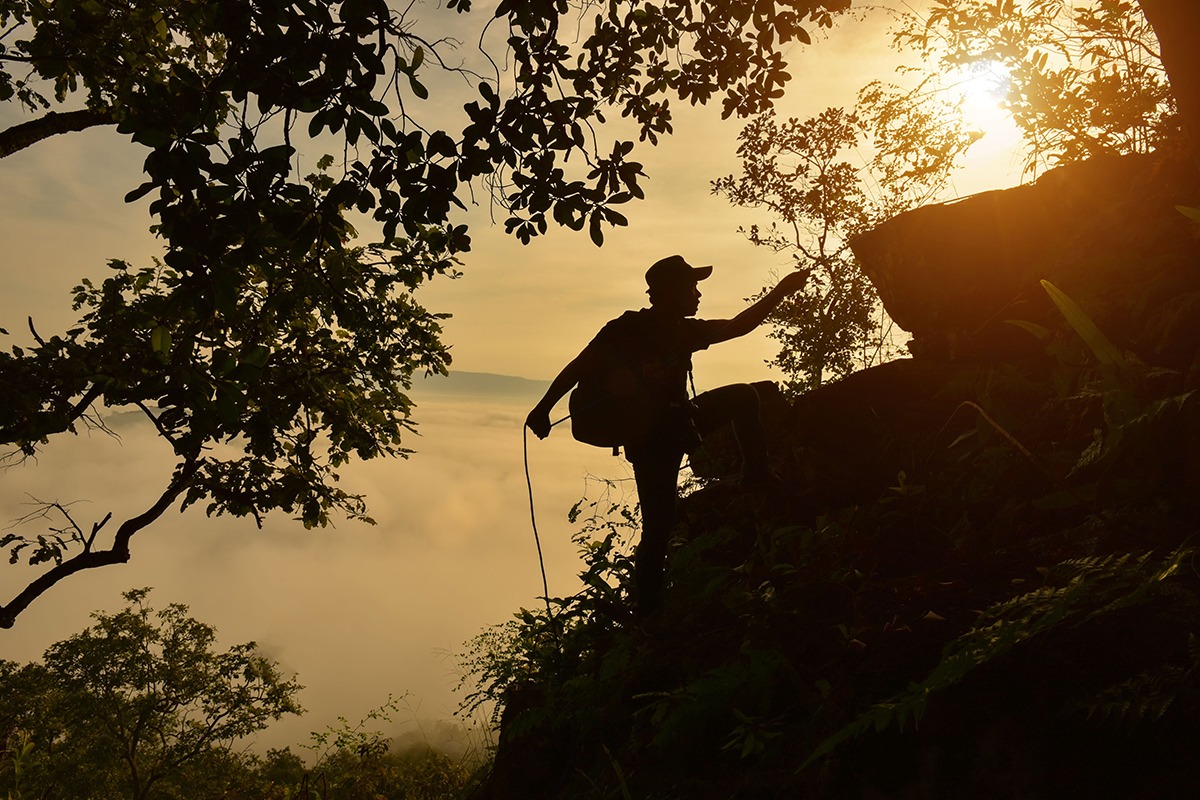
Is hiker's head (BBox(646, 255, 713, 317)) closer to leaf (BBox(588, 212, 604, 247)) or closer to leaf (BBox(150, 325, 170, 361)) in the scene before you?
leaf (BBox(588, 212, 604, 247))

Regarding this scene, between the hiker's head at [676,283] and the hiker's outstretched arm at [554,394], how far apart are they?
0.75 meters

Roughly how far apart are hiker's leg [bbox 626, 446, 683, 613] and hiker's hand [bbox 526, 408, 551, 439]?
0.67 m

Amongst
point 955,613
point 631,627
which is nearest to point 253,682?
point 631,627

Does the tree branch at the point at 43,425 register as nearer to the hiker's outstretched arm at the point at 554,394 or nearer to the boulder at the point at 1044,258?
the hiker's outstretched arm at the point at 554,394

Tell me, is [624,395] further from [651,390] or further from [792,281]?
[792,281]

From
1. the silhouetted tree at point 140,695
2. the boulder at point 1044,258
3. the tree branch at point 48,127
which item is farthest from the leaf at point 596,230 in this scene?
the silhouetted tree at point 140,695

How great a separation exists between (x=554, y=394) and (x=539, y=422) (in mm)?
251

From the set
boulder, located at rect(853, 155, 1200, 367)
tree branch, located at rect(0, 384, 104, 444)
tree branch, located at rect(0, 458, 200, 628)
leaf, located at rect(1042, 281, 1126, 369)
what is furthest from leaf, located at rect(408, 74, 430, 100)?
tree branch, located at rect(0, 458, 200, 628)

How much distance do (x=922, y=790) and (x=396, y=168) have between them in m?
3.93

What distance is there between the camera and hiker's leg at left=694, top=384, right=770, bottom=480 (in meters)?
5.86

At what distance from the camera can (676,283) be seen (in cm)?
552

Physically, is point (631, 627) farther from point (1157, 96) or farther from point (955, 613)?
Answer: point (1157, 96)

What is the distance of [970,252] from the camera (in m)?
8.88

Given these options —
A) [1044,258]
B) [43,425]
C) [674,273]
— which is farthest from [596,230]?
[43,425]
